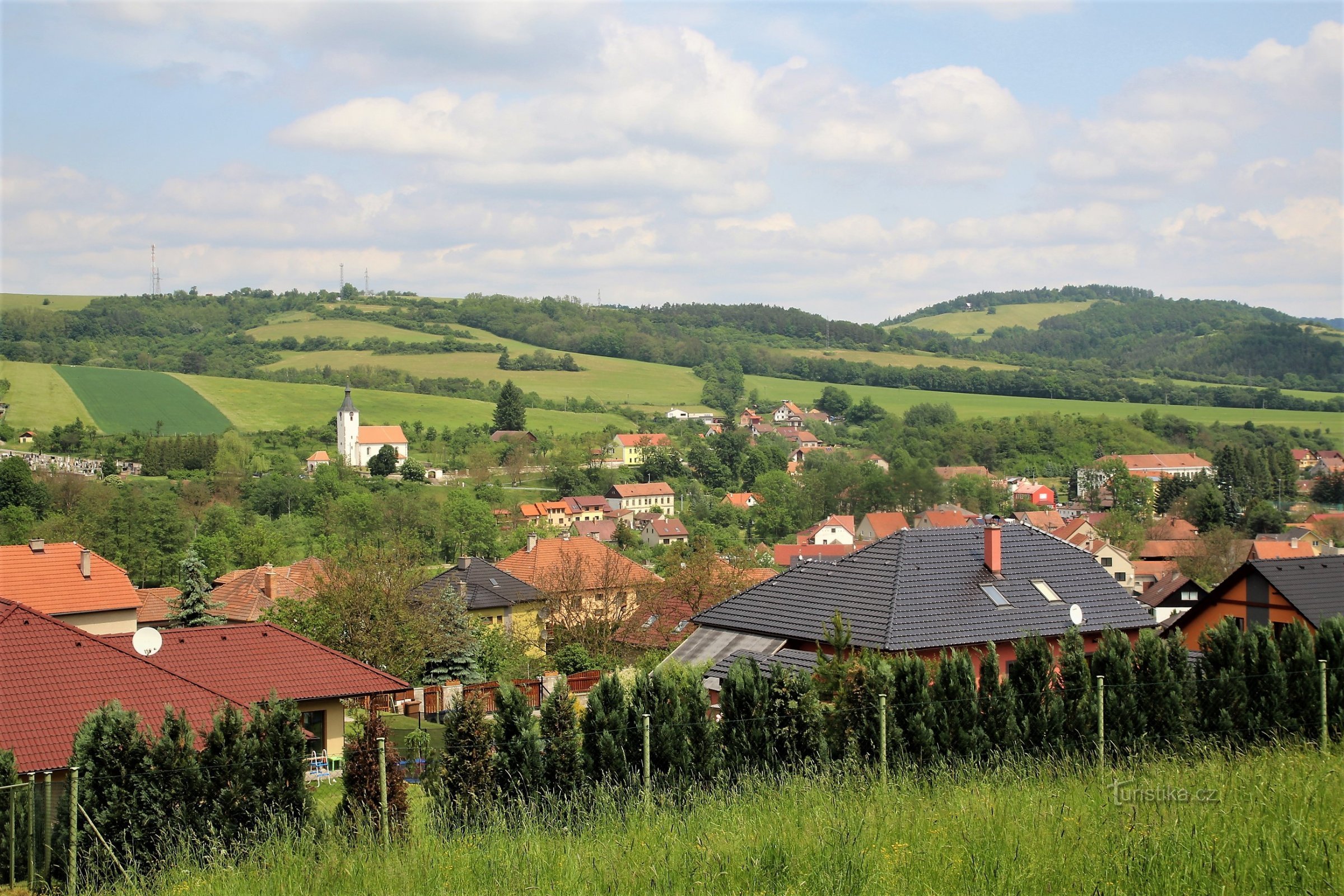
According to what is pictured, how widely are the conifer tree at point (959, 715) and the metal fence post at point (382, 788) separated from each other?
18.4 ft

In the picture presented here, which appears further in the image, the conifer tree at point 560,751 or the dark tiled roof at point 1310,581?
the dark tiled roof at point 1310,581

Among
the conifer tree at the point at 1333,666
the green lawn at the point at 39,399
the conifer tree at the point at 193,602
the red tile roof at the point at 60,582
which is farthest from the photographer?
the green lawn at the point at 39,399

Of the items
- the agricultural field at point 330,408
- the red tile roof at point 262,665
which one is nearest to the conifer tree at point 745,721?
the red tile roof at point 262,665

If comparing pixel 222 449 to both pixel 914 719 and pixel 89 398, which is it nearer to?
pixel 89 398

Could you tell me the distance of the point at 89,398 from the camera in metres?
89.8

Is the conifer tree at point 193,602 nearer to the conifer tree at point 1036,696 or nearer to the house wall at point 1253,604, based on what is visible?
the conifer tree at point 1036,696

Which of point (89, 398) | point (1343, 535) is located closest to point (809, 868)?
point (1343, 535)

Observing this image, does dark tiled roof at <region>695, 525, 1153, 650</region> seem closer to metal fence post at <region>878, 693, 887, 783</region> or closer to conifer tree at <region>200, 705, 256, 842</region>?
metal fence post at <region>878, 693, 887, 783</region>

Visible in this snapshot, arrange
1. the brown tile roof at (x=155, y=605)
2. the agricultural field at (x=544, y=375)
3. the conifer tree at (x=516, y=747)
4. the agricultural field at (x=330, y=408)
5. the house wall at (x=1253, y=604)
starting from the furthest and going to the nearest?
the agricultural field at (x=544, y=375) < the agricultural field at (x=330, y=408) < the brown tile roof at (x=155, y=605) < the house wall at (x=1253, y=604) < the conifer tree at (x=516, y=747)

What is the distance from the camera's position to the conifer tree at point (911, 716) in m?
11.3

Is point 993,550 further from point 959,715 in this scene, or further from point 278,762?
point 278,762

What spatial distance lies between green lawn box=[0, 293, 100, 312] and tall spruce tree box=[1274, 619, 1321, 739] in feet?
437

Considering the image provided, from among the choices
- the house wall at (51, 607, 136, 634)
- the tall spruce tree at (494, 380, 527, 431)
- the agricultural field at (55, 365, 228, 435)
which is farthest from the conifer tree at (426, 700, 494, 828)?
the tall spruce tree at (494, 380, 527, 431)

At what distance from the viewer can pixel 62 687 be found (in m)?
13.8
